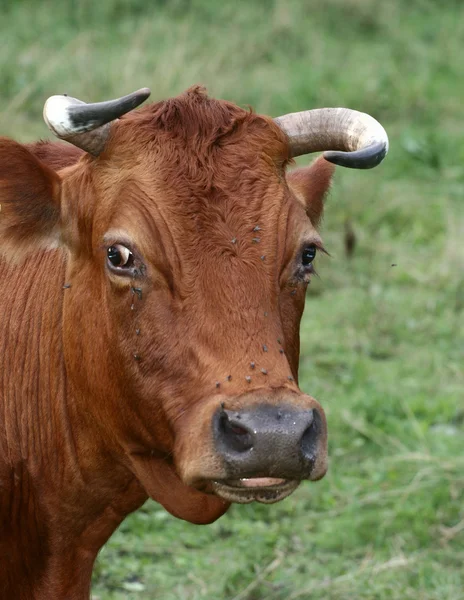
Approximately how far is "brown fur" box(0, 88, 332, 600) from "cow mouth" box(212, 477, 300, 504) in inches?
3.2

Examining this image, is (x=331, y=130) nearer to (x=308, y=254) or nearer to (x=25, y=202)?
(x=308, y=254)

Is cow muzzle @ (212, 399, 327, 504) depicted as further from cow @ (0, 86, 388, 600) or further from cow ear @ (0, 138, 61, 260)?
cow ear @ (0, 138, 61, 260)

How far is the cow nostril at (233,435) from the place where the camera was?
337 centimetres

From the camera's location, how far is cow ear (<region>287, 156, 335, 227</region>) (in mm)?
4512

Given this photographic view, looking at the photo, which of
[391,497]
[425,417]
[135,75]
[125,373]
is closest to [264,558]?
[391,497]

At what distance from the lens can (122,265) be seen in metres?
3.83

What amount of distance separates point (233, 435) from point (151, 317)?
56 cm

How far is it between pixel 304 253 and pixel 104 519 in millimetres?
1269

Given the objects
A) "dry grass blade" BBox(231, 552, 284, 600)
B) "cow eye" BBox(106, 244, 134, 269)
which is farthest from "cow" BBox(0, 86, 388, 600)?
"dry grass blade" BBox(231, 552, 284, 600)

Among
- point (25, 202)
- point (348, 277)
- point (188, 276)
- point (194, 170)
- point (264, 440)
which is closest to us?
point (264, 440)

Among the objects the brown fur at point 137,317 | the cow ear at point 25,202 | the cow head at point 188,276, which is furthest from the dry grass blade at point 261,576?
the cow ear at point 25,202

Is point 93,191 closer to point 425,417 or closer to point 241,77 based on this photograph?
point 425,417

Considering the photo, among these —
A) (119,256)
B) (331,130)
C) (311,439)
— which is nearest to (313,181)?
(331,130)

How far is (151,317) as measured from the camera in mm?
3752
